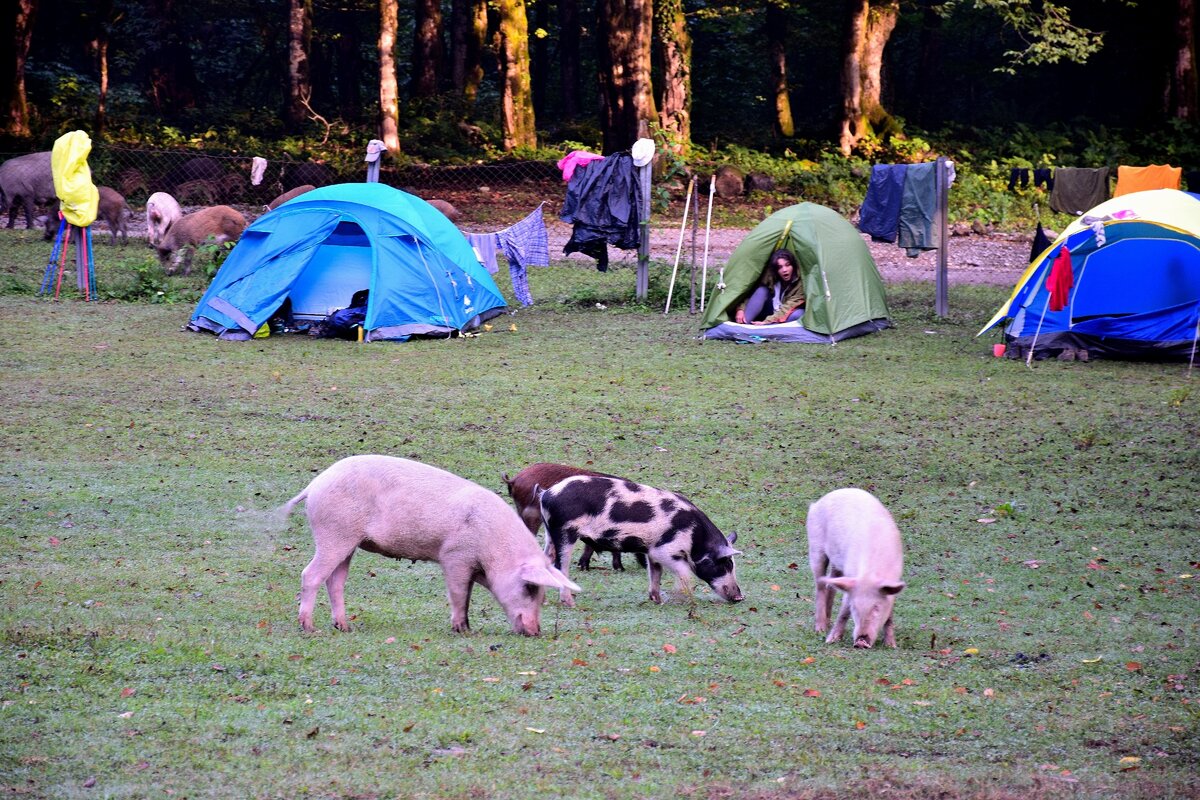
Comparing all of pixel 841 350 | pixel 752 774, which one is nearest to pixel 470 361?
pixel 841 350

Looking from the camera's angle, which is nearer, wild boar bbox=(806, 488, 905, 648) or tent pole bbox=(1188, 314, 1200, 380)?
wild boar bbox=(806, 488, 905, 648)

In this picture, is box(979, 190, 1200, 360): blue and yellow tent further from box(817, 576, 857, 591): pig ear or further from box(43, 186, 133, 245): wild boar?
box(43, 186, 133, 245): wild boar

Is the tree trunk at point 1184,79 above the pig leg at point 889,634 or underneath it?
above

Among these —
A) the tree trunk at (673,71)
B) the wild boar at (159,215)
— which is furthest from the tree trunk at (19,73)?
the tree trunk at (673,71)

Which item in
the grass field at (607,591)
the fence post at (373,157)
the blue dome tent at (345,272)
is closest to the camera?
the grass field at (607,591)

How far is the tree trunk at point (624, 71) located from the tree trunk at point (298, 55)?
760 centimetres

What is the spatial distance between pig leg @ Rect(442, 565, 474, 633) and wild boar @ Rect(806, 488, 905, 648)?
5.80ft

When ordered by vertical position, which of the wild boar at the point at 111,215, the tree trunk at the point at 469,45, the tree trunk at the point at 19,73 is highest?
→ the tree trunk at the point at 469,45

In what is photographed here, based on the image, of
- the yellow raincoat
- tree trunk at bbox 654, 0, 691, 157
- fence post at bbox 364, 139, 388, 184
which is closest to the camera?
the yellow raincoat

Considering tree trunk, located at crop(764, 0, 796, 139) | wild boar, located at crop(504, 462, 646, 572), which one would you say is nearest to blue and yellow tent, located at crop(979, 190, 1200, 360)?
wild boar, located at crop(504, 462, 646, 572)

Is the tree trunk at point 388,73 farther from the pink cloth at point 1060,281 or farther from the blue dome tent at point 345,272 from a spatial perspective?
the pink cloth at point 1060,281

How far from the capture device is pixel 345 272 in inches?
647

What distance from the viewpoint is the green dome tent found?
52.3 ft

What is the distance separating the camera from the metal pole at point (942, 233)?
17422 millimetres
